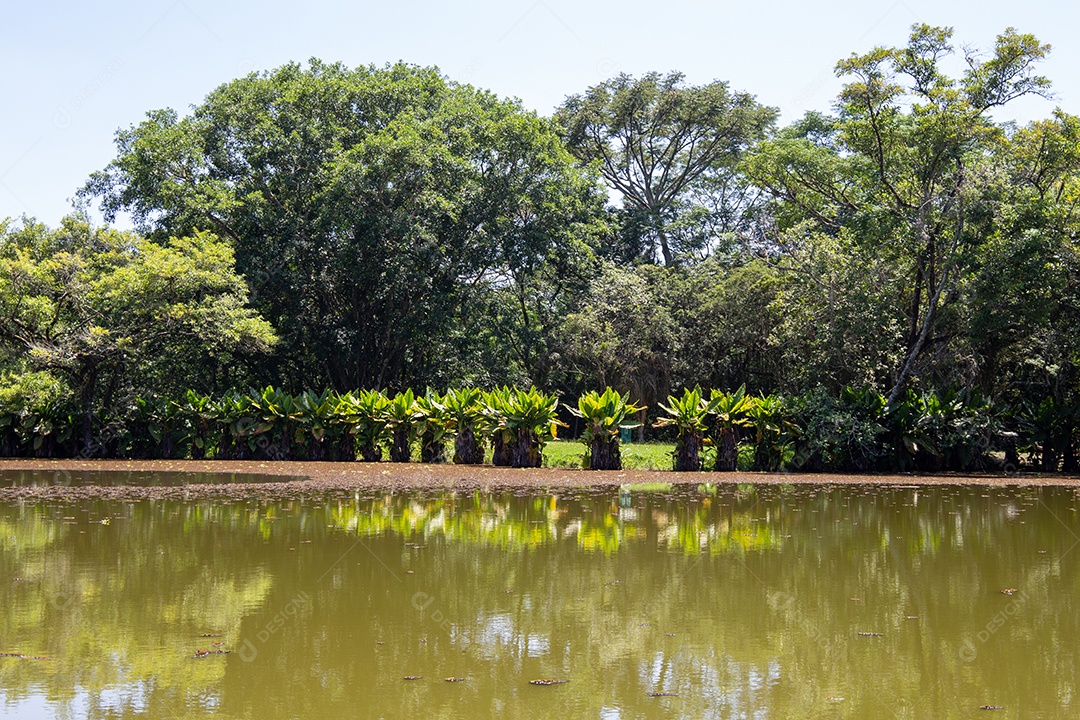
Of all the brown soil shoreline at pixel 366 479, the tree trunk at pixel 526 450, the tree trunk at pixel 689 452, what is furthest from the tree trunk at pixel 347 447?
the tree trunk at pixel 689 452

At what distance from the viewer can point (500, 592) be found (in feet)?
23.0

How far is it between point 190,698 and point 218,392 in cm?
2299

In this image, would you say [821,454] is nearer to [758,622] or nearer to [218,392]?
[758,622]

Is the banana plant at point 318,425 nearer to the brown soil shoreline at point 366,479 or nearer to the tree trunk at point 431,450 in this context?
the brown soil shoreline at point 366,479

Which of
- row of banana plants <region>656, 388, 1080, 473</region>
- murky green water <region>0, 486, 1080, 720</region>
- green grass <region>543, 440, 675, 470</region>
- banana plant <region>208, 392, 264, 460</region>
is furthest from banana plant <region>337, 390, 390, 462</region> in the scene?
murky green water <region>0, 486, 1080, 720</region>

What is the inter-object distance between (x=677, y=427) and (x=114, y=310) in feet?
36.5

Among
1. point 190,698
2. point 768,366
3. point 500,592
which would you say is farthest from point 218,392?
point 190,698

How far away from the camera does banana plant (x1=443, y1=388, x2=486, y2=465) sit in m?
18.2

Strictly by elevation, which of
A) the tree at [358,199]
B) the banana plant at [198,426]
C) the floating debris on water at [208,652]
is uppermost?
the tree at [358,199]

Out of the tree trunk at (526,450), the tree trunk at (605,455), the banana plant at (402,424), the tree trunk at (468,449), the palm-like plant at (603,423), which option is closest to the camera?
the palm-like plant at (603,423)

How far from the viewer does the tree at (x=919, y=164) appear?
58.7ft

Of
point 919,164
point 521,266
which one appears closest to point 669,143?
point 521,266

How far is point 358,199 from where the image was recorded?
24016 millimetres

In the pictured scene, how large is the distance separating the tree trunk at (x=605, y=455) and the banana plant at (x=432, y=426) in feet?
9.10
